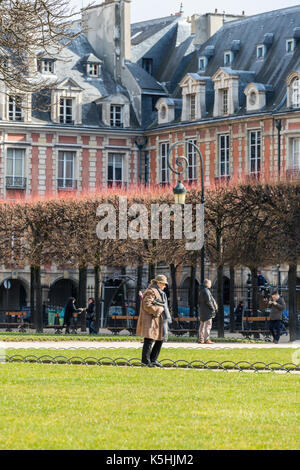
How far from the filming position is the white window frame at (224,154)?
2034 inches

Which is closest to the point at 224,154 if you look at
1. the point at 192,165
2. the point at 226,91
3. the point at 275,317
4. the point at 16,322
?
the point at 192,165

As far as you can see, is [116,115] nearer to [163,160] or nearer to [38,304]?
[163,160]

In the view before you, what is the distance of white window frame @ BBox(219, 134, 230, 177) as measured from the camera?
51.7 meters

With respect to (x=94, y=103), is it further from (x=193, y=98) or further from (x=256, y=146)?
(x=256, y=146)

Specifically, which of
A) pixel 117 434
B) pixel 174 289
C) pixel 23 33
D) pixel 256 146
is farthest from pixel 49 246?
pixel 117 434

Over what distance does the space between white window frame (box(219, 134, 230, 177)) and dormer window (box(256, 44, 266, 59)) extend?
3.82 m

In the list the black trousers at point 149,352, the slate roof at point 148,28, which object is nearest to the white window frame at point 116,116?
the slate roof at point 148,28

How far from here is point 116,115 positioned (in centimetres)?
5675

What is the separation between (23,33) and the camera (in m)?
21.1

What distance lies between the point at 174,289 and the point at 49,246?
5.03 m

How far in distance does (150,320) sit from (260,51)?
34.4 metres

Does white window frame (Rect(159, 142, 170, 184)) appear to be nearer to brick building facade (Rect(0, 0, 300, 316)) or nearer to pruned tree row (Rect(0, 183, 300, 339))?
brick building facade (Rect(0, 0, 300, 316))

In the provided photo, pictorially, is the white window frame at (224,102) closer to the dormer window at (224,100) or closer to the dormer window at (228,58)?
the dormer window at (224,100)

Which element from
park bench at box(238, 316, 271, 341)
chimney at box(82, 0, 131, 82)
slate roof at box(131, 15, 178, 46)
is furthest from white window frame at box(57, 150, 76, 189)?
park bench at box(238, 316, 271, 341)
